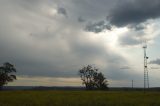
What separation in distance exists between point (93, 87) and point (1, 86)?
44442mm

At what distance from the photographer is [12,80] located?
13175cm

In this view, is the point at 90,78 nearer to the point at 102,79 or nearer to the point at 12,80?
the point at 102,79

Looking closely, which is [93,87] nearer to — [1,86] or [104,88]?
[104,88]

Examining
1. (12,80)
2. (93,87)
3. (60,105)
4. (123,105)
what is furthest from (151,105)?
(93,87)

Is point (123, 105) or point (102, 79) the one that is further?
point (102, 79)

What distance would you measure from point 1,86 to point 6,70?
272 inches

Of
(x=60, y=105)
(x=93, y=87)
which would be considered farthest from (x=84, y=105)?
(x=93, y=87)

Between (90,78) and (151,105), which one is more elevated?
(90,78)

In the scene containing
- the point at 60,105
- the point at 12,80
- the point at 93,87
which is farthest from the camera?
the point at 93,87

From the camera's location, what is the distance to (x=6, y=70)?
439 ft

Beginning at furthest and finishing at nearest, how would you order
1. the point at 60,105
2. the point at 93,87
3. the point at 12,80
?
the point at 93,87 → the point at 12,80 → the point at 60,105

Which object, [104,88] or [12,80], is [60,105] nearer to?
[12,80]

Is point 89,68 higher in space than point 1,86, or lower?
higher

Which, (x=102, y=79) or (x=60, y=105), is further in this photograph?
(x=102, y=79)
